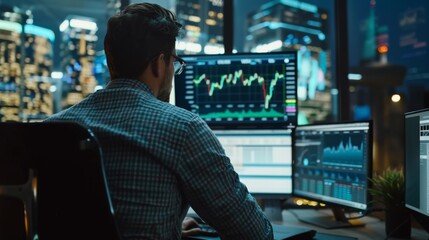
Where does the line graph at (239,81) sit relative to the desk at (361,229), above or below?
above

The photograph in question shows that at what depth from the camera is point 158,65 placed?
117 cm

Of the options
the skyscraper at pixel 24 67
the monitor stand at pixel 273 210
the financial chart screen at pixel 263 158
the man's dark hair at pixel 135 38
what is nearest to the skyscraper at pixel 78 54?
the skyscraper at pixel 24 67

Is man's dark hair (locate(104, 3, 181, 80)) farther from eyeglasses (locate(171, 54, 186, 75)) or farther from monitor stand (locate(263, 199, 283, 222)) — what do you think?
monitor stand (locate(263, 199, 283, 222))

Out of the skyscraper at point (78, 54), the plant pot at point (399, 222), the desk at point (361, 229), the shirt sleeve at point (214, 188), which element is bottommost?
the desk at point (361, 229)

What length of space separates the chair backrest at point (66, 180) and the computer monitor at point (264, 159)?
123cm

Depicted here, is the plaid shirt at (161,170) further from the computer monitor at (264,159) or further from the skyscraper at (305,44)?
the skyscraper at (305,44)

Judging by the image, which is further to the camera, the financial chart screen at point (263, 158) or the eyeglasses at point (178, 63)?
the financial chart screen at point (263, 158)

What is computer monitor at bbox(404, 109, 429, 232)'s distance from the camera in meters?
1.44

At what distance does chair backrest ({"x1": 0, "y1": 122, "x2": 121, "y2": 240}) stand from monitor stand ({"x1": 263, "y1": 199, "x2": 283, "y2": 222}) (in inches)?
51.2

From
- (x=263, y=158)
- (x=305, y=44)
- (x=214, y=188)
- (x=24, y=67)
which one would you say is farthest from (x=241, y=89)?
(x=24, y=67)

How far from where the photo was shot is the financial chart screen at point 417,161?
1438 mm

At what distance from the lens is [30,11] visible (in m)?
3.11

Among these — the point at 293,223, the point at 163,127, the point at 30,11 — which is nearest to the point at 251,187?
the point at 293,223

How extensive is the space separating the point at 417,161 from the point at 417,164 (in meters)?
0.01
